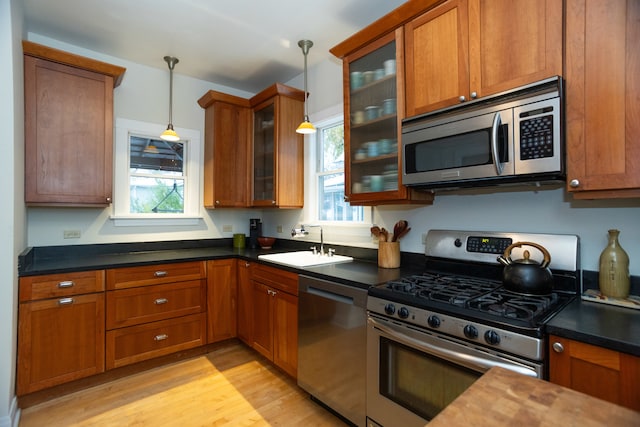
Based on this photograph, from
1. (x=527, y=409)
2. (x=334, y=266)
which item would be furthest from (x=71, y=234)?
(x=527, y=409)

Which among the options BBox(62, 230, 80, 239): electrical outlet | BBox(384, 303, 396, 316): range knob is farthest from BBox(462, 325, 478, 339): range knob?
BBox(62, 230, 80, 239): electrical outlet

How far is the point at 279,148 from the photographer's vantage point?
3164 millimetres

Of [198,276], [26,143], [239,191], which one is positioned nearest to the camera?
[26,143]

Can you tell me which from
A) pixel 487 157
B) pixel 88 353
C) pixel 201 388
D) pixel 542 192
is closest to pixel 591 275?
pixel 542 192

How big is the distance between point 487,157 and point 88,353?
9.55ft

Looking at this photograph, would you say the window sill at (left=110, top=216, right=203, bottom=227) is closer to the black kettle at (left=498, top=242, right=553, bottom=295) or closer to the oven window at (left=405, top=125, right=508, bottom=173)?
the oven window at (left=405, top=125, right=508, bottom=173)

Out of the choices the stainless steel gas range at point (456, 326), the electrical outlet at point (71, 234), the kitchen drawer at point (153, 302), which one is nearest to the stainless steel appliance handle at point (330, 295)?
the stainless steel gas range at point (456, 326)

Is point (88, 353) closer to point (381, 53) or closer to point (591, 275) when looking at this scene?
point (381, 53)

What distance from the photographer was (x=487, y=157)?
161cm

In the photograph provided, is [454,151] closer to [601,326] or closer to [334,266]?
[601,326]

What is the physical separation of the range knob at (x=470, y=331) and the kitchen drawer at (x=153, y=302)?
2268mm

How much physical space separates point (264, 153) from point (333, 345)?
2114mm

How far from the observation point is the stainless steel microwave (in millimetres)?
1404

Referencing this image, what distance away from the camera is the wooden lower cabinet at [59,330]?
2.12m
